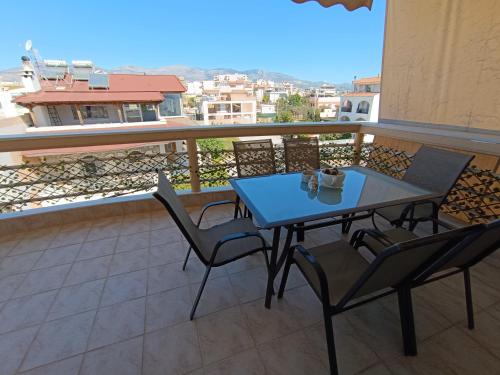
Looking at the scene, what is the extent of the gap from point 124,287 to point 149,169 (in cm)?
149

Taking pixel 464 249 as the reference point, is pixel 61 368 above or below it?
below

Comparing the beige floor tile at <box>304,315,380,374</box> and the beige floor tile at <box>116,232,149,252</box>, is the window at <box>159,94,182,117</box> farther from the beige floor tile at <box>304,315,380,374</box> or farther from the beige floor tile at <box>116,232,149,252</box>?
the beige floor tile at <box>304,315,380,374</box>

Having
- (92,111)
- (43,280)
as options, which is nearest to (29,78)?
(92,111)

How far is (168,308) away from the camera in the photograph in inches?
63.1

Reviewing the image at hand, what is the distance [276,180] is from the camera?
201cm

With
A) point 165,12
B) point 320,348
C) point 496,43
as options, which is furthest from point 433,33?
point 165,12

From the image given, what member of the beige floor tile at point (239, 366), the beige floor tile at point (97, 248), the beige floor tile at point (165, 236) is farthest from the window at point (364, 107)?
the beige floor tile at point (239, 366)

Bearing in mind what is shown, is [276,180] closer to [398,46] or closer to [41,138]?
[41,138]

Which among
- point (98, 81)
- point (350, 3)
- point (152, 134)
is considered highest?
point (98, 81)

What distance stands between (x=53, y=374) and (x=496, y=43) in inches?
166

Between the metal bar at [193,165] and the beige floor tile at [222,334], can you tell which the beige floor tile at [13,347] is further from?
the metal bar at [193,165]

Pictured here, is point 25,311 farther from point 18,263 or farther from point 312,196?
point 312,196

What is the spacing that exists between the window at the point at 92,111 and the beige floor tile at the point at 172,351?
12.1 metres

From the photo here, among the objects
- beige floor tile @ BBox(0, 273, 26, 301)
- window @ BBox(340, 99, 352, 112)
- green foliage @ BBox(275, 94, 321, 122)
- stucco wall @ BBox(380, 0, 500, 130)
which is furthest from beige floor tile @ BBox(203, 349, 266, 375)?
green foliage @ BBox(275, 94, 321, 122)
